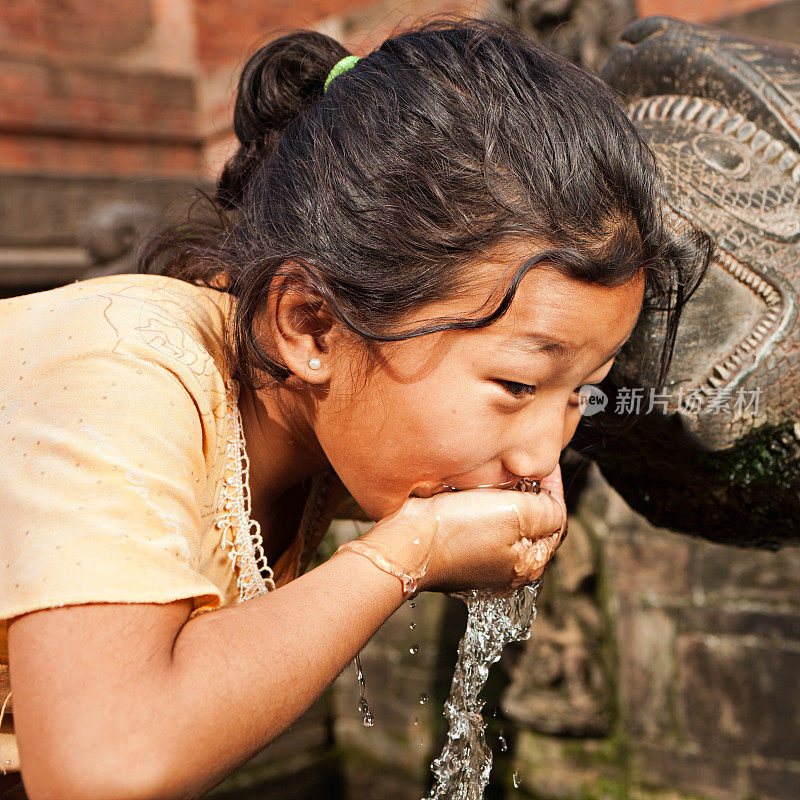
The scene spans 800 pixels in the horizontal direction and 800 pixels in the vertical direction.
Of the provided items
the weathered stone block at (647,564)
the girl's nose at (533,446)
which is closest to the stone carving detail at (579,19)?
the weathered stone block at (647,564)

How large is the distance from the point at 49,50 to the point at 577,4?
14.6 feet

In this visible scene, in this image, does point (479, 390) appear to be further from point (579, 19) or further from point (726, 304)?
point (579, 19)

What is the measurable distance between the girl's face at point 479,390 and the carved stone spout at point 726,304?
155 mm

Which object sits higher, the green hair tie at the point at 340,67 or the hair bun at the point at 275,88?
the green hair tie at the point at 340,67

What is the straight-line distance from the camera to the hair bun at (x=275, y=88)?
1393mm

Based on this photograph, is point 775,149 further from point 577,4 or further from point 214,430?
point 577,4

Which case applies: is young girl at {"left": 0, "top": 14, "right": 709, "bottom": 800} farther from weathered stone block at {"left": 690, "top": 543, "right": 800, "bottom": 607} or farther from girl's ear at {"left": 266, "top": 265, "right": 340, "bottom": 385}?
weathered stone block at {"left": 690, "top": 543, "right": 800, "bottom": 607}

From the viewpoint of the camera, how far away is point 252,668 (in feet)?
3.02

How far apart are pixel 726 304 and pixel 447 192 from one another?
442mm

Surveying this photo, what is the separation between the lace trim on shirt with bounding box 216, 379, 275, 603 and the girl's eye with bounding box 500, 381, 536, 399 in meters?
0.36

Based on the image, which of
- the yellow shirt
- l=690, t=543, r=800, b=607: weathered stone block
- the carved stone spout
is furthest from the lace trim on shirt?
l=690, t=543, r=800, b=607: weathered stone block

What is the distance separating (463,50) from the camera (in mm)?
1204

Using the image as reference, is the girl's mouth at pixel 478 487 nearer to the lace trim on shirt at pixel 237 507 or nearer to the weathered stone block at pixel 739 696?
the lace trim on shirt at pixel 237 507

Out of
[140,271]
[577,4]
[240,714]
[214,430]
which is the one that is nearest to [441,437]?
[214,430]
